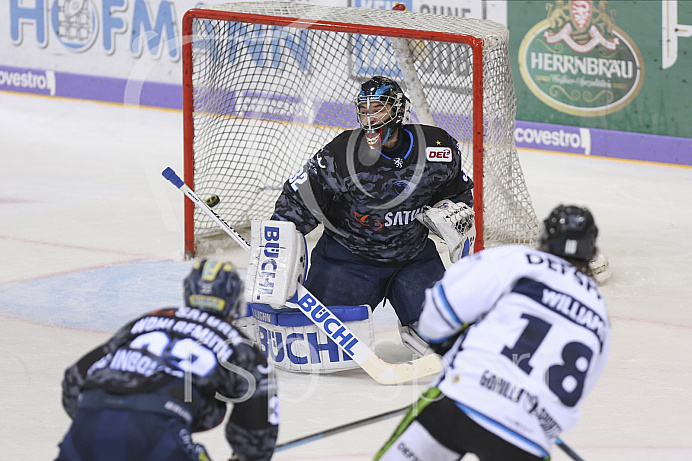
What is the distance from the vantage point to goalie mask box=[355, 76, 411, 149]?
3939 mm

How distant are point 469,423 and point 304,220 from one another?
6.20 ft

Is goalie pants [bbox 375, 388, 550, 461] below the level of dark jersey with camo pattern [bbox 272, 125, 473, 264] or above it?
below

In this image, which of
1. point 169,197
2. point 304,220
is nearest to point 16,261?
point 169,197

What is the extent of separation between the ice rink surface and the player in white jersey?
3.50ft

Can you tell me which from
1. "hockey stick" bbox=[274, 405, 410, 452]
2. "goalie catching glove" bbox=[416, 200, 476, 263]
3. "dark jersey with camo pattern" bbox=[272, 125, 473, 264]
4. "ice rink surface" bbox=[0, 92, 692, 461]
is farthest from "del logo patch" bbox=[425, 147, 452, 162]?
"hockey stick" bbox=[274, 405, 410, 452]

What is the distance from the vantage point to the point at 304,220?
4.03 metres

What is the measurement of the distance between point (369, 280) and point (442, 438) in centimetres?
189

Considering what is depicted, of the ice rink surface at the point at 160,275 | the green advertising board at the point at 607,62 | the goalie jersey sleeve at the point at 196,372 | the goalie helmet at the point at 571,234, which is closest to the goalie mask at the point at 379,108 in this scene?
the ice rink surface at the point at 160,275

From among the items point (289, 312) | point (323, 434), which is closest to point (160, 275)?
point (289, 312)

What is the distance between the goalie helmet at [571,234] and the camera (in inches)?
90.0

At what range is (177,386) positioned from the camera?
2.14 metres

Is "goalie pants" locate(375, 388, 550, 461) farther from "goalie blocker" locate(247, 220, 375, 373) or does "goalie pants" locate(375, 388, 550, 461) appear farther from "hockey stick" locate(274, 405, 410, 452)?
"goalie blocker" locate(247, 220, 375, 373)

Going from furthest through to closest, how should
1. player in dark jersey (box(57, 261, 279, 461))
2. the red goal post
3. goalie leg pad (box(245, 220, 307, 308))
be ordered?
the red goal post, goalie leg pad (box(245, 220, 307, 308)), player in dark jersey (box(57, 261, 279, 461))

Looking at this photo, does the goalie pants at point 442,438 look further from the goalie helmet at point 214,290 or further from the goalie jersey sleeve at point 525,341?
the goalie helmet at point 214,290
